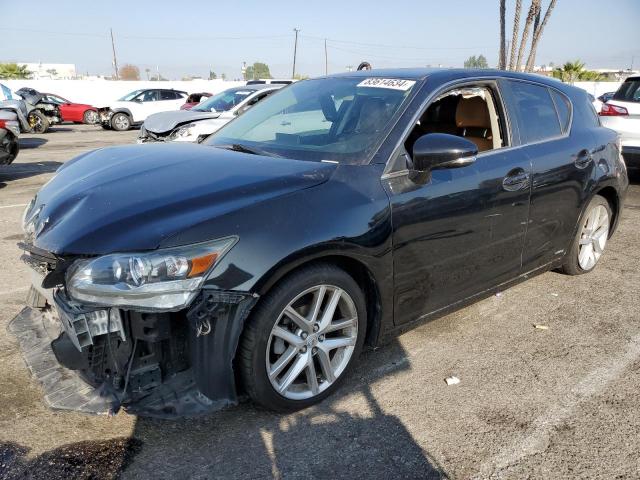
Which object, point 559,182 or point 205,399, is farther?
point 559,182

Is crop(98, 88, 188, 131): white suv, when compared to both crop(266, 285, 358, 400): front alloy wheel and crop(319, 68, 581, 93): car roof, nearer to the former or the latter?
crop(319, 68, 581, 93): car roof

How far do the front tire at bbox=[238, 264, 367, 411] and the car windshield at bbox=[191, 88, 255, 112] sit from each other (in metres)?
8.94

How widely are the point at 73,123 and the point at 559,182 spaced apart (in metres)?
25.0

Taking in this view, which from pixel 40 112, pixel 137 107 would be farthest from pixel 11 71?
pixel 40 112

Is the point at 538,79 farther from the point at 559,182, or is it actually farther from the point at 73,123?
the point at 73,123

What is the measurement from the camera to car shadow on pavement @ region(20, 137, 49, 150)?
49.6 ft

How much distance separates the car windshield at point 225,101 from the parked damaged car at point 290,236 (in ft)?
24.3

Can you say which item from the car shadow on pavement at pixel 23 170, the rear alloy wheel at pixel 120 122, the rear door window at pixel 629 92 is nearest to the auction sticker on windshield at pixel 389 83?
the rear door window at pixel 629 92

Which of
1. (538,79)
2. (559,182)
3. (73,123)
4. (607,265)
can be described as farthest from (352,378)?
(73,123)

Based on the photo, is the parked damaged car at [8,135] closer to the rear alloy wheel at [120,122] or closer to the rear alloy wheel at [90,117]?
the rear alloy wheel at [120,122]

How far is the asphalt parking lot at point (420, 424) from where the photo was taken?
2361 millimetres

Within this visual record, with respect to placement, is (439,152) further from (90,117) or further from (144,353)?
(90,117)

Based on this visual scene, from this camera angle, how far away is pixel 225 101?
37.4 ft

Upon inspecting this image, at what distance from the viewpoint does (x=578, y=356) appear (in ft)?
11.2
